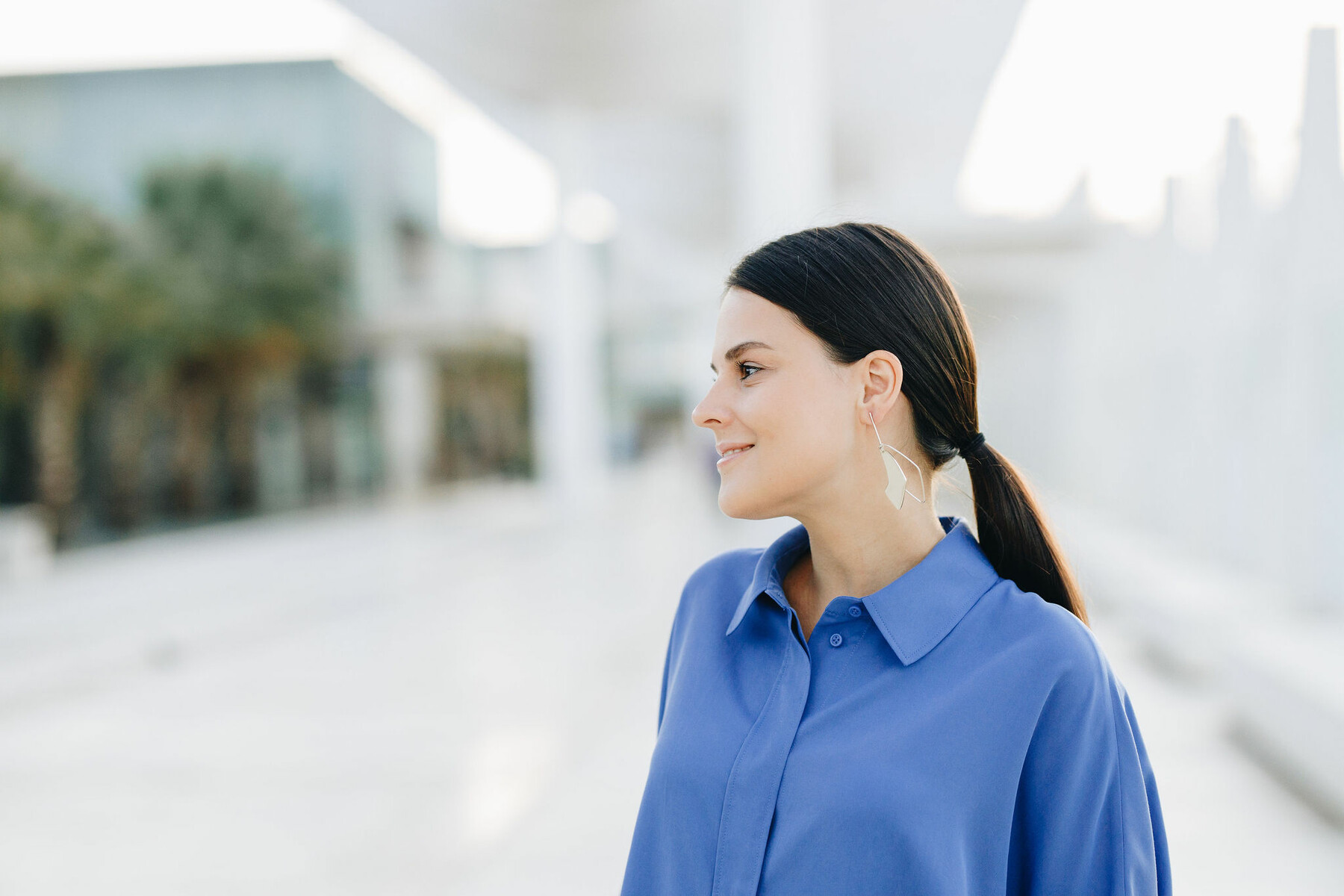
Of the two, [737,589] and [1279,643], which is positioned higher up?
[737,589]

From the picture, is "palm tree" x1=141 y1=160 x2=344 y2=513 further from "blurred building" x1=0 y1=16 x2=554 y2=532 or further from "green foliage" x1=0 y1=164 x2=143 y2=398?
"green foliage" x1=0 y1=164 x2=143 y2=398

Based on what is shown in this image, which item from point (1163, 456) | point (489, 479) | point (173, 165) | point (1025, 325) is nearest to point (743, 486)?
point (1163, 456)

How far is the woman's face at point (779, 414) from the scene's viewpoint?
1346 mm

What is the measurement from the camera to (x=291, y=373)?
64.6ft

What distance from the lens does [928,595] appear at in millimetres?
1278

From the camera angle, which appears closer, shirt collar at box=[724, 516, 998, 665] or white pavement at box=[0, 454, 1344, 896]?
shirt collar at box=[724, 516, 998, 665]

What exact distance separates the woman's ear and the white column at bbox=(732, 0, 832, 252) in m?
5.01

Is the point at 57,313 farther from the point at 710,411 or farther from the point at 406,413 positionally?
the point at 710,411

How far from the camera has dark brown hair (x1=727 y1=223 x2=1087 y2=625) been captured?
1.34 metres

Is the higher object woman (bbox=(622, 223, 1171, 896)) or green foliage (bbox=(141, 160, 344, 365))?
green foliage (bbox=(141, 160, 344, 365))

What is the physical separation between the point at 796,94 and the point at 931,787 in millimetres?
5889

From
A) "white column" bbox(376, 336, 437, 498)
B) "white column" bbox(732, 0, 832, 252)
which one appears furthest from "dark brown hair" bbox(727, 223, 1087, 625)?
"white column" bbox(376, 336, 437, 498)

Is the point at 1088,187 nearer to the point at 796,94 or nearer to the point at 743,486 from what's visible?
the point at 796,94

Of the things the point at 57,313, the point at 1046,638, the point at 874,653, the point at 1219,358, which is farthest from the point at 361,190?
the point at 1046,638
